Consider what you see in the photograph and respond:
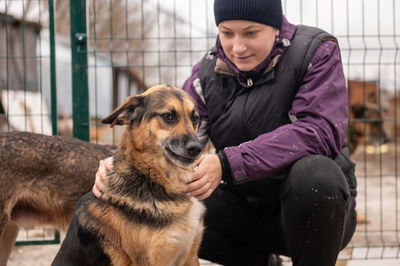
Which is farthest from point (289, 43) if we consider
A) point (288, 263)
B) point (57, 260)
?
point (288, 263)

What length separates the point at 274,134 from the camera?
2641mm

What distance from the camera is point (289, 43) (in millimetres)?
2854

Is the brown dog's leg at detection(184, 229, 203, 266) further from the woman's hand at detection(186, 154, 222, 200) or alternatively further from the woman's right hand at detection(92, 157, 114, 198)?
the woman's right hand at detection(92, 157, 114, 198)

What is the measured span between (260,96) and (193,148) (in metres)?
0.62

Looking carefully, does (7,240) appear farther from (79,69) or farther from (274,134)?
(274,134)

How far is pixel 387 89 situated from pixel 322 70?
7850 mm

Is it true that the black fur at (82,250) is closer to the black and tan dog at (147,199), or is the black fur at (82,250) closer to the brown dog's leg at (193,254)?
the black and tan dog at (147,199)

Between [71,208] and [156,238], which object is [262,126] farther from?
[71,208]

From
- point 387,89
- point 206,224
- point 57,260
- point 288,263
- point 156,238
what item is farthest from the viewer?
point 387,89

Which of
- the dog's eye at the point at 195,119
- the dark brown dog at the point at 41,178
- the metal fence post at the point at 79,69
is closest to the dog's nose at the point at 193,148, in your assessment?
the dog's eye at the point at 195,119

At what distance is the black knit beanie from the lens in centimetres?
268

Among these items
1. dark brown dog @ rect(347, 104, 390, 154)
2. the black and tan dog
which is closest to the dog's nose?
the black and tan dog

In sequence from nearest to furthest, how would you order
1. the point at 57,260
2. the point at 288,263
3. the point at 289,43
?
the point at 57,260 < the point at 289,43 < the point at 288,263

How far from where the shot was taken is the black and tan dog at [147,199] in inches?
96.9
